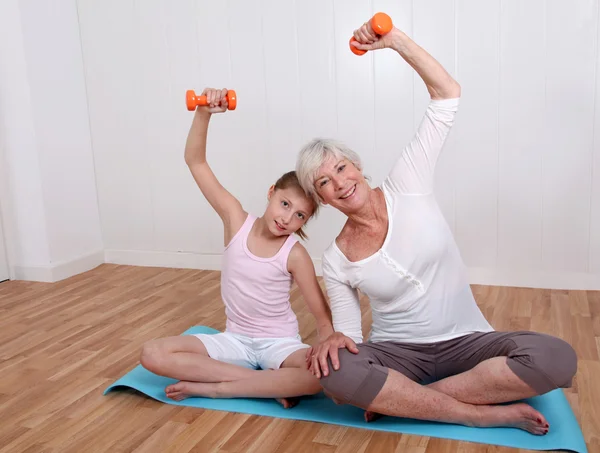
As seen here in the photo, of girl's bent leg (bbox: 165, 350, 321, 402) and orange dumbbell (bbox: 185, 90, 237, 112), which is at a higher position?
orange dumbbell (bbox: 185, 90, 237, 112)

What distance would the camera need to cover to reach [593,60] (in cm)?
263

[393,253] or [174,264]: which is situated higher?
[393,253]

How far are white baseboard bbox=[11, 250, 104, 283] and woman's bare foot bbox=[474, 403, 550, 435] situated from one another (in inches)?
96.1

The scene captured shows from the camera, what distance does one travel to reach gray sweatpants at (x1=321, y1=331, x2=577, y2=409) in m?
1.52

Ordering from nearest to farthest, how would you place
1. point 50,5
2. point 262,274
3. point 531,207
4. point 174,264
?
point 262,274 < point 531,207 < point 50,5 < point 174,264

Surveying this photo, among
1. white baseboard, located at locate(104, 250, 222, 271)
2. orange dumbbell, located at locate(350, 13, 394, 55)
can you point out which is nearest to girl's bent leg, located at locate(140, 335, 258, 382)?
orange dumbbell, located at locate(350, 13, 394, 55)

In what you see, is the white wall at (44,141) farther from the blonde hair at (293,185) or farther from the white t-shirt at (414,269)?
the white t-shirt at (414,269)

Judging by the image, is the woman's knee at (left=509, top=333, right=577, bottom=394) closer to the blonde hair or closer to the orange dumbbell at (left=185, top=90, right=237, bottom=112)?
the blonde hair

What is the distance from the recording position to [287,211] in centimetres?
185

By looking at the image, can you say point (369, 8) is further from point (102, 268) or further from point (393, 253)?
point (102, 268)

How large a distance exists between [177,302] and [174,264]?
695mm

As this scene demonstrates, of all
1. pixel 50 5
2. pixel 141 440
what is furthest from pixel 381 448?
pixel 50 5

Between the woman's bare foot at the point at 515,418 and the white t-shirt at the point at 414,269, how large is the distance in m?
0.21

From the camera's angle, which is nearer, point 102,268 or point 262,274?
point 262,274
